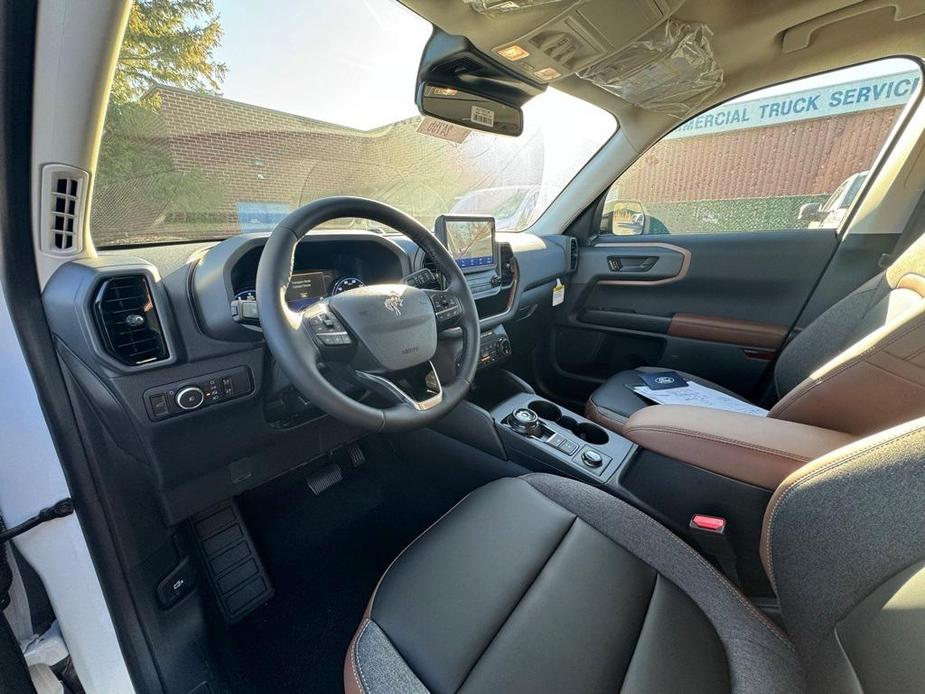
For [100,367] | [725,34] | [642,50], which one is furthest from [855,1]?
[100,367]

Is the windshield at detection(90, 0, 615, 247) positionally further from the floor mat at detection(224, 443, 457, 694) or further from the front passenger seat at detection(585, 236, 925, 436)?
the front passenger seat at detection(585, 236, 925, 436)

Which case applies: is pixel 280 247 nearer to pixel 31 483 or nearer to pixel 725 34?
pixel 31 483

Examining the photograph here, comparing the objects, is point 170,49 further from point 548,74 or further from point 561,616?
point 561,616

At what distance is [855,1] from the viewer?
1257mm

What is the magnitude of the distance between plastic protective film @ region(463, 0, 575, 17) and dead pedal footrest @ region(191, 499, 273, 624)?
156 centimetres

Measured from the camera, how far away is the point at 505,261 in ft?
5.75

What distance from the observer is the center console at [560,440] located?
4.04 ft

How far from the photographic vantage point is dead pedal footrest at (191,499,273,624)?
1246 millimetres

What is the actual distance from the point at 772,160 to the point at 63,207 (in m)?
2.45

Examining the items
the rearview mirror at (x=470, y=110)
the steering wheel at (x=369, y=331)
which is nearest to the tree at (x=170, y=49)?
the steering wheel at (x=369, y=331)

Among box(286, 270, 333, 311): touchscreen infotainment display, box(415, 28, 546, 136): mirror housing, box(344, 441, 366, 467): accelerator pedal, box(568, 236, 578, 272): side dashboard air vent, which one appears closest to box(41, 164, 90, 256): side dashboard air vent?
box(286, 270, 333, 311): touchscreen infotainment display

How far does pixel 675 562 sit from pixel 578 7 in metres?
1.29

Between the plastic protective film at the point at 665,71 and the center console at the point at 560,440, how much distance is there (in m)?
1.15

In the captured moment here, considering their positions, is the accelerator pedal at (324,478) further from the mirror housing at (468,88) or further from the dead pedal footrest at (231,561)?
the mirror housing at (468,88)
